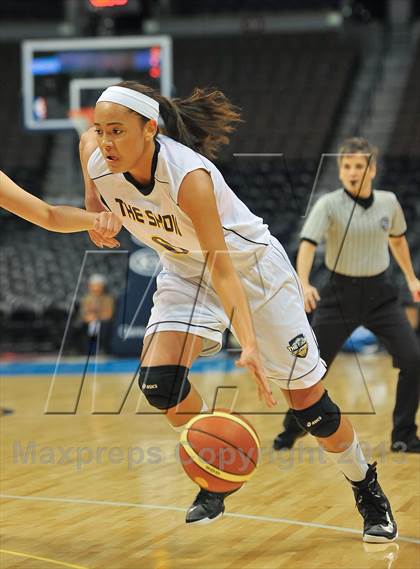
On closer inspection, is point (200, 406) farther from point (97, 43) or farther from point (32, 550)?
point (97, 43)

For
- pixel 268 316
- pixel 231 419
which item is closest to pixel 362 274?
pixel 268 316

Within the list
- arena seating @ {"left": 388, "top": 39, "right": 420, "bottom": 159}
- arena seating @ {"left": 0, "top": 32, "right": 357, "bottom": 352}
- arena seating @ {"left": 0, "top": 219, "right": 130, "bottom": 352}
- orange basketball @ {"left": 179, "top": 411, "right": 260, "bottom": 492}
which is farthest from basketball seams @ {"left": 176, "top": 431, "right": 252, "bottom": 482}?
arena seating @ {"left": 388, "top": 39, "right": 420, "bottom": 159}

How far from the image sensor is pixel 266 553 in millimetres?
3922

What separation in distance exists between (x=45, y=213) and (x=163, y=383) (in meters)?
0.81

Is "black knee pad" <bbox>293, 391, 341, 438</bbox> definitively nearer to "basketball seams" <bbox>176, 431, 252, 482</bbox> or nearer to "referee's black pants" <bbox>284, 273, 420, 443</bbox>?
"basketball seams" <bbox>176, 431, 252, 482</bbox>

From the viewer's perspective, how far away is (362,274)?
6109mm

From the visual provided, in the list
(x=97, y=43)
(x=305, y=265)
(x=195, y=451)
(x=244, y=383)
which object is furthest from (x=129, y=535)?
(x=97, y=43)

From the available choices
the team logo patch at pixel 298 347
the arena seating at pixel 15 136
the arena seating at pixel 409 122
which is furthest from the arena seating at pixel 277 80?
the team logo patch at pixel 298 347

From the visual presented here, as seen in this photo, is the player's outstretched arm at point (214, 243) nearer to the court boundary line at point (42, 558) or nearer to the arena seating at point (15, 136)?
the court boundary line at point (42, 558)

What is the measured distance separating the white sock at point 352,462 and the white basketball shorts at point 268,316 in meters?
0.34

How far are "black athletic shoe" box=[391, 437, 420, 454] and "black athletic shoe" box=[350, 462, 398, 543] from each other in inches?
81.2

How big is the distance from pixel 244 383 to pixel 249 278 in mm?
6424

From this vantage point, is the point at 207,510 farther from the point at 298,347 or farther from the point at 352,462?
the point at 298,347

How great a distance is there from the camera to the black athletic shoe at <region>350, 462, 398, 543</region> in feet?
13.2
